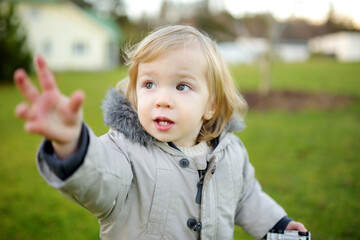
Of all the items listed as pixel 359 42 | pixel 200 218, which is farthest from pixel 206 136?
pixel 359 42

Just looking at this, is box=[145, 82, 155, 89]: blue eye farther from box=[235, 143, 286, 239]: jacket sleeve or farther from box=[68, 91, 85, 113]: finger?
box=[235, 143, 286, 239]: jacket sleeve

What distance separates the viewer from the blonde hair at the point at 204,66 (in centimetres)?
160

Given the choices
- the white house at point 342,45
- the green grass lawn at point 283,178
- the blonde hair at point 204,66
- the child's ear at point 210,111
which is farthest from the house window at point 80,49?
the white house at point 342,45

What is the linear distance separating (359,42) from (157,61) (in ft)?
157

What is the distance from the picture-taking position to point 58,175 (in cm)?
111

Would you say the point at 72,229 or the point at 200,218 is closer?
the point at 200,218

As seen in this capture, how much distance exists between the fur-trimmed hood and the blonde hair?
0.11 metres

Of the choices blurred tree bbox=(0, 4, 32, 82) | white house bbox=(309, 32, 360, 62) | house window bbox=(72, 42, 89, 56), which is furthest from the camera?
white house bbox=(309, 32, 360, 62)

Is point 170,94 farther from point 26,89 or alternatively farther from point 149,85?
point 26,89

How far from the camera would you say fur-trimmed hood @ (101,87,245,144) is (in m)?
1.55

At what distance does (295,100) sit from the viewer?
8359mm

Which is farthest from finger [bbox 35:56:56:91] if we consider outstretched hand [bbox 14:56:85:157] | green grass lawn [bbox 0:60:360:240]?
green grass lawn [bbox 0:60:360:240]

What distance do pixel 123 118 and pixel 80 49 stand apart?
87.1 feet

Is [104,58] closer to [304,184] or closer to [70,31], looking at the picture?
[70,31]
